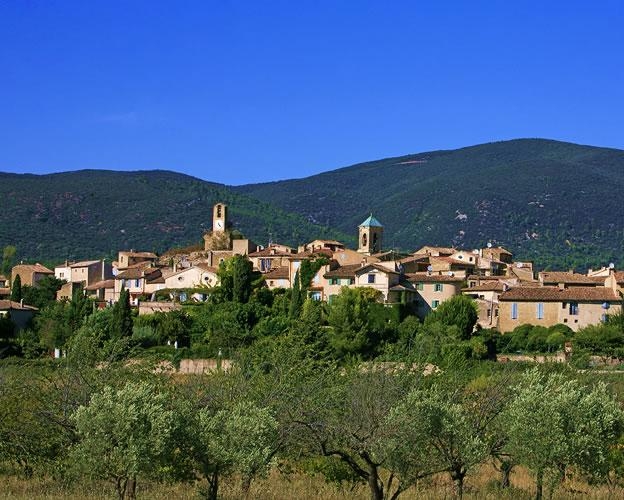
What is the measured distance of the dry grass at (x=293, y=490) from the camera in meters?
26.5

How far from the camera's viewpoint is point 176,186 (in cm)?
17675

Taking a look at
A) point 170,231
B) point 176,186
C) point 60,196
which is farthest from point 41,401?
point 176,186

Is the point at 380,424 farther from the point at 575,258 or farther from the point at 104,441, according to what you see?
the point at 575,258

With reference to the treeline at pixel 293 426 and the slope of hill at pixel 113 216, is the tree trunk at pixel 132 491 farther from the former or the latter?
the slope of hill at pixel 113 216

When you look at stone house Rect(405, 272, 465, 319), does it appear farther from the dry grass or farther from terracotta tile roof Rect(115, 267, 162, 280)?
the dry grass

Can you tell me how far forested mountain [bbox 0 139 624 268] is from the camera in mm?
145250

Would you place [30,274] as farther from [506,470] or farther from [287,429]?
[287,429]

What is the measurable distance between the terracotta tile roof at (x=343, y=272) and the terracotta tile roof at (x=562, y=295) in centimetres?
727

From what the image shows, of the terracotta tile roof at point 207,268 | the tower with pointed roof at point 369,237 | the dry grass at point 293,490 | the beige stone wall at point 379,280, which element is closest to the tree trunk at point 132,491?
the dry grass at point 293,490

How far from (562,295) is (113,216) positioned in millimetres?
103221

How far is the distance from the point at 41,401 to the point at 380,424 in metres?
7.45

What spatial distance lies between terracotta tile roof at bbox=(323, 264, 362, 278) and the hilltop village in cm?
5

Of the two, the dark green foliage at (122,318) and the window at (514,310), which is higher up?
the window at (514,310)

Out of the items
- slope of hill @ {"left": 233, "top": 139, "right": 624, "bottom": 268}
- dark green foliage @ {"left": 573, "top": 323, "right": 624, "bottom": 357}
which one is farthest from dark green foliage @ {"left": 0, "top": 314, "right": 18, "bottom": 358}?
slope of hill @ {"left": 233, "top": 139, "right": 624, "bottom": 268}
